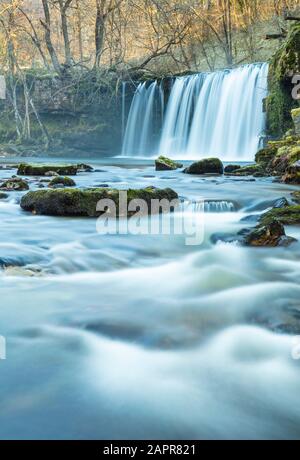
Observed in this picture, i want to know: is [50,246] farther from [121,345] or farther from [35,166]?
[35,166]

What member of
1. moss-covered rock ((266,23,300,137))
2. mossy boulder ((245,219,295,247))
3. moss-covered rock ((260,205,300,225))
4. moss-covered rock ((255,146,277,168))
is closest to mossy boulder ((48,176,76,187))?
moss-covered rock ((260,205,300,225))

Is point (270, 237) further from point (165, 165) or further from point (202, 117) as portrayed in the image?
point (202, 117)

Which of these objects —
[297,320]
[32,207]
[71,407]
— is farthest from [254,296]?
[32,207]

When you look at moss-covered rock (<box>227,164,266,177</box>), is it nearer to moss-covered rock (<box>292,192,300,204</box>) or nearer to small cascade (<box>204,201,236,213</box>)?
moss-covered rock (<box>292,192,300,204</box>)

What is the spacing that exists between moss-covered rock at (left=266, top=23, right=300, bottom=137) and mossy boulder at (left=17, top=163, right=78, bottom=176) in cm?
629

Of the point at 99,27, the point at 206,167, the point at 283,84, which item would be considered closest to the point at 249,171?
the point at 206,167

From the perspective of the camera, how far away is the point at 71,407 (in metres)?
1.97

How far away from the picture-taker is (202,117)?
1808 cm

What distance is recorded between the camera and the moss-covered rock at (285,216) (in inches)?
212

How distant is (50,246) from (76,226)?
890mm

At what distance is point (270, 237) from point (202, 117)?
1415 centimetres

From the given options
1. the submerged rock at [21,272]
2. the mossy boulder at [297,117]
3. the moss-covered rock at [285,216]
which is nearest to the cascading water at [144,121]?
the mossy boulder at [297,117]

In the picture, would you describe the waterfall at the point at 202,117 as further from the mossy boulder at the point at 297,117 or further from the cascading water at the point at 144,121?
the mossy boulder at the point at 297,117

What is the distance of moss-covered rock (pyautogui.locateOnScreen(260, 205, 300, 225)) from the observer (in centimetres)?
539
